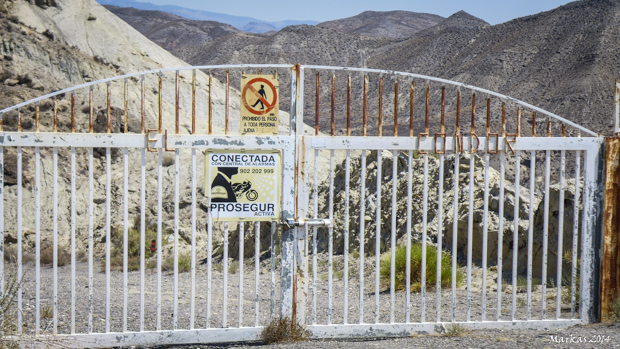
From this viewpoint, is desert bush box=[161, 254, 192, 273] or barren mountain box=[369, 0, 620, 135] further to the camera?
barren mountain box=[369, 0, 620, 135]

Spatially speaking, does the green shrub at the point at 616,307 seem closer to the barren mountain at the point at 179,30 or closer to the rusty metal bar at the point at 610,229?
the rusty metal bar at the point at 610,229

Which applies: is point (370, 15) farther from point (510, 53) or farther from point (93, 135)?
point (93, 135)

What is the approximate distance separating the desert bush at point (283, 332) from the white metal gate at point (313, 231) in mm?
79

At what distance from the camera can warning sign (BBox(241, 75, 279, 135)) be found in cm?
491

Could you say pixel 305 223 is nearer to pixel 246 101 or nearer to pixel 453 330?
pixel 246 101

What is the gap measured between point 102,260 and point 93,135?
8.31 metres

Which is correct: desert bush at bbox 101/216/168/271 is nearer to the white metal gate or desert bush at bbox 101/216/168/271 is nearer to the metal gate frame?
the white metal gate

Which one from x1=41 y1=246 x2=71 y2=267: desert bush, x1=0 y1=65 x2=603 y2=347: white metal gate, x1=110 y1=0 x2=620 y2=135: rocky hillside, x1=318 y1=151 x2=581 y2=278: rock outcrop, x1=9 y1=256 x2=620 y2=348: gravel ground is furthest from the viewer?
x1=110 y1=0 x2=620 y2=135: rocky hillside

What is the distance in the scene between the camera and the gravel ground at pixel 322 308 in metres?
5.08

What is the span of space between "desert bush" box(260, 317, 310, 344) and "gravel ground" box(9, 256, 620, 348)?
10 centimetres

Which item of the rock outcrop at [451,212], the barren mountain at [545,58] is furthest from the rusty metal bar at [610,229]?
the barren mountain at [545,58]

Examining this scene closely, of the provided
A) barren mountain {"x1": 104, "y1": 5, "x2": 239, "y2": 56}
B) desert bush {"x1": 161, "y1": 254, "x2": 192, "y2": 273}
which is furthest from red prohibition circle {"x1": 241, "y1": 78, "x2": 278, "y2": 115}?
barren mountain {"x1": 104, "y1": 5, "x2": 239, "y2": 56}

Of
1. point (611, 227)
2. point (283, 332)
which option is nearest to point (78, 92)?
point (283, 332)

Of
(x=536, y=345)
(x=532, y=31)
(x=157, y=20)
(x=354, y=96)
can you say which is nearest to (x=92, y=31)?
(x=536, y=345)
